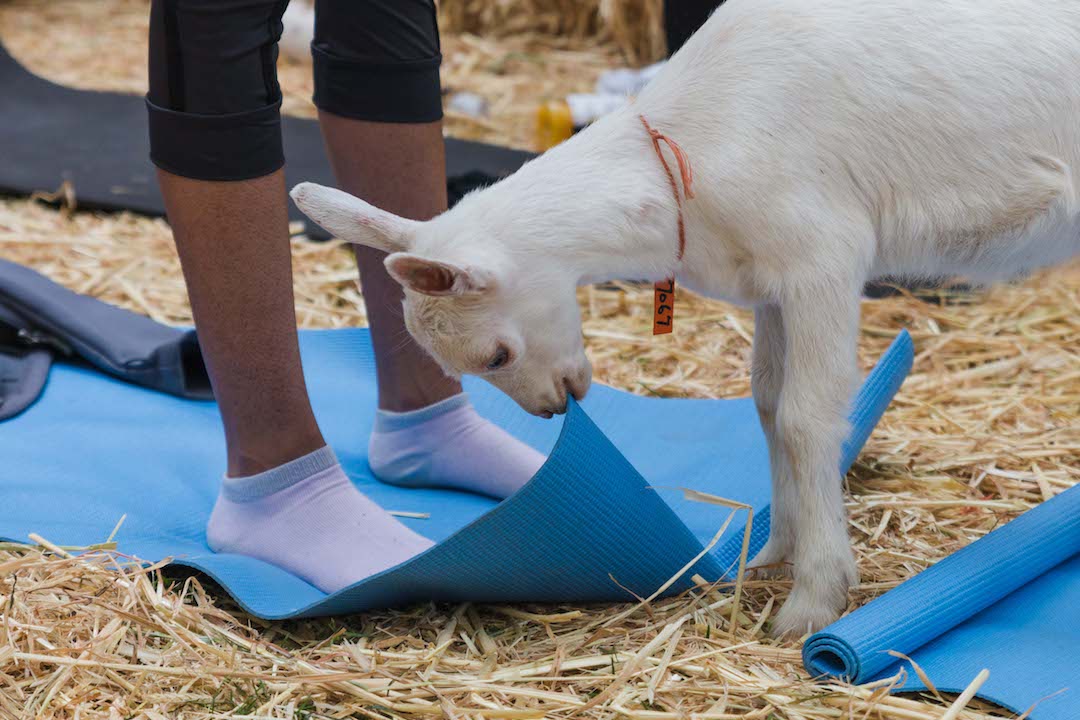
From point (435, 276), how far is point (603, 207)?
280 millimetres

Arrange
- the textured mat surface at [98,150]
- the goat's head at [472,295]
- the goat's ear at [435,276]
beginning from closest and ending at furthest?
the goat's ear at [435,276] < the goat's head at [472,295] < the textured mat surface at [98,150]

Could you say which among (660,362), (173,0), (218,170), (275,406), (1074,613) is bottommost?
(660,362)

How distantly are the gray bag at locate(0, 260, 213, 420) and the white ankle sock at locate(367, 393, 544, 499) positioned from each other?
532 millimetres

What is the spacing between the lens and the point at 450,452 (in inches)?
94.7

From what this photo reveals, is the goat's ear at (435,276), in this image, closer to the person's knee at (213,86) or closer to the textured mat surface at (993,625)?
the person's knee at (213,86)

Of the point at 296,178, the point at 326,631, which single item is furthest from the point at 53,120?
the point at 326,631

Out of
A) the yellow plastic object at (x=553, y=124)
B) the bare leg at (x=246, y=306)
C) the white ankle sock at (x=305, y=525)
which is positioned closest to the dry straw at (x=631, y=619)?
the white ankle sock at (x=305, y=525)

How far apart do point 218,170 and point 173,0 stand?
25cm

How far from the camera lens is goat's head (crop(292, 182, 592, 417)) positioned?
1.74 m

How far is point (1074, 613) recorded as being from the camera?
1.86 m

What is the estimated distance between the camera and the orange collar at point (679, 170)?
178 centimetres

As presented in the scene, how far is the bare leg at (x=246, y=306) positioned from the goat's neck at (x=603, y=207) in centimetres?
43

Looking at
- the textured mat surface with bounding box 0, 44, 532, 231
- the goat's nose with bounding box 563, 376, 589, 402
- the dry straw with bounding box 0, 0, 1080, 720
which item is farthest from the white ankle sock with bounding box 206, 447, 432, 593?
the textured mat surface with bounding box 0, 44, 532, 231

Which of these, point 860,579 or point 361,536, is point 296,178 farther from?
point 860,579
